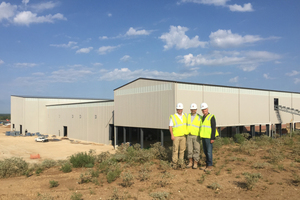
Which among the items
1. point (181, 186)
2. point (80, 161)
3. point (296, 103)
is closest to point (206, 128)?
point (181, 186)

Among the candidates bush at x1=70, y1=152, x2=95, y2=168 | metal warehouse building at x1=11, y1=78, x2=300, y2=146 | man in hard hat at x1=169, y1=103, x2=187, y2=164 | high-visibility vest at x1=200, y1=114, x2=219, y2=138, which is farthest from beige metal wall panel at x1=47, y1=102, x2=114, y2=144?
high-visibility vest at x1=200, y1=114, x2=219, y2=138

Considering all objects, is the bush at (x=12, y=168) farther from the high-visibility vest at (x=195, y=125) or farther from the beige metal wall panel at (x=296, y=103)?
the beige metal wall panel at (x=296, y=103)

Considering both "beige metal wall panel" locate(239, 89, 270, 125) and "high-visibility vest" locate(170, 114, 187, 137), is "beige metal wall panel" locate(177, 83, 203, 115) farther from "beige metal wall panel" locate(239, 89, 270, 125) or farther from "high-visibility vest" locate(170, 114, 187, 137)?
"high-visibility vest" locate(170, 114, 187, 137)

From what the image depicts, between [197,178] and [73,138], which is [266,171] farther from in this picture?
[73,138]

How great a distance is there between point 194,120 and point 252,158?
11.8 ft

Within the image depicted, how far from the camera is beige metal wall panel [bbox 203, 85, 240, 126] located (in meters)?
23.9

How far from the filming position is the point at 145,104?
2455 centimetres

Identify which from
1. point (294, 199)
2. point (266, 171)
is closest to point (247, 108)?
point (266, 171)

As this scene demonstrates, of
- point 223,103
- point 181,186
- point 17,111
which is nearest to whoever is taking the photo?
point 181,186

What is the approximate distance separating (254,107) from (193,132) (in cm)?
2278

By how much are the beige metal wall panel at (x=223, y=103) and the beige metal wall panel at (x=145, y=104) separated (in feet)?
13.9

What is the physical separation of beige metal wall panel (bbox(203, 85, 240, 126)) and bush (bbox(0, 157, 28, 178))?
57.6ft

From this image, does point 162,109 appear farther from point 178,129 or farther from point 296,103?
point 296,103

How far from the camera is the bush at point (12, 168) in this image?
31.0 ft
